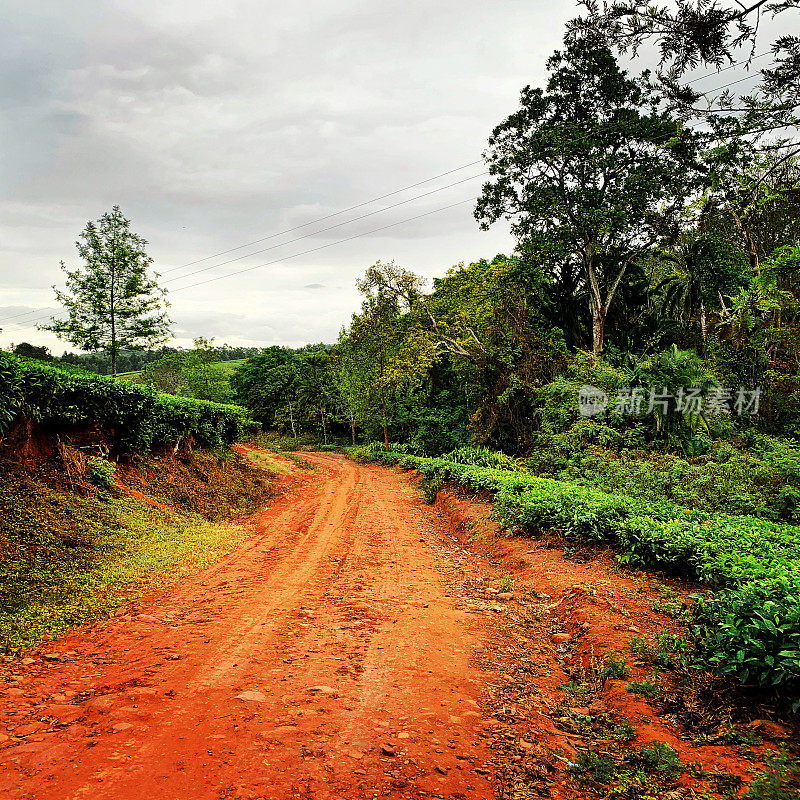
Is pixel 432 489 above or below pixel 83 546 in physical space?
below

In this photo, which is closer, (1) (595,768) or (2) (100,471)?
(1) (595,768)

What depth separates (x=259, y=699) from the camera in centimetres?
374

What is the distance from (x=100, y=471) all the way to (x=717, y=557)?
1025 cm

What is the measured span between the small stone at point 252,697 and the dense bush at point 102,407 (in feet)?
20.3

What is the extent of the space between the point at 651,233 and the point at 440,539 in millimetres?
15582

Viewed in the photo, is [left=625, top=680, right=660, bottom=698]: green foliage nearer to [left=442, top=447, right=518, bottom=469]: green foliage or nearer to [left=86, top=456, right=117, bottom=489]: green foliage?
[left=86, top=456, right=117, bottom=489]: green foliage

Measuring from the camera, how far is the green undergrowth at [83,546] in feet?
17.5

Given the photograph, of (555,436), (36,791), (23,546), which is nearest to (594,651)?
(36,791)

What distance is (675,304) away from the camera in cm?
2066

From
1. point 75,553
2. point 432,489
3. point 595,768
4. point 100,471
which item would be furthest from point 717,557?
point 432,489

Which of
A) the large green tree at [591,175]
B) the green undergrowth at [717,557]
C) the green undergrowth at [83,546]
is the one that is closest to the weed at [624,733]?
the green undergrowth at [717,557]

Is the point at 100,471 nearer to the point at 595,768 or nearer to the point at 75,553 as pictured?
the point at 75,553

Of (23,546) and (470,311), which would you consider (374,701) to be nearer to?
(23,546)

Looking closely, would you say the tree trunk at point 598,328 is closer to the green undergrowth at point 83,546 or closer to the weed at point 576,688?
the green undergrowth at point 83,546
